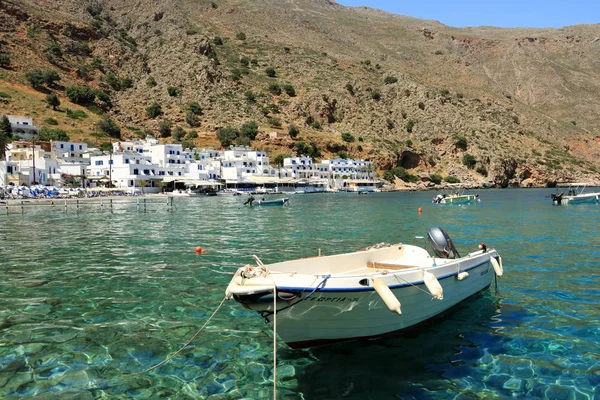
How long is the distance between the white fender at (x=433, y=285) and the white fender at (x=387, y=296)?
1.33m

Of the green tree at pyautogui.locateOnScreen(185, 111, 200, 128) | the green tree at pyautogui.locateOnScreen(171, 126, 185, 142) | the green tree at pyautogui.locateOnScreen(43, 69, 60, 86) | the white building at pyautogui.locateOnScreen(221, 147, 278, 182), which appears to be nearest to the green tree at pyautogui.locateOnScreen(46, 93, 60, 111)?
the green tree at pyautogui.locateOnScreen(43, 69, 60, 86)


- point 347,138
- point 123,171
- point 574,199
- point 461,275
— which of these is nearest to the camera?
point 461,275

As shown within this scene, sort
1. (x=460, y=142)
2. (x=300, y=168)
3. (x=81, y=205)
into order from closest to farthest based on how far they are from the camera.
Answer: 1. (x=81, y=205)
2. (x=300, y=168)
3. (x=460, y=142)

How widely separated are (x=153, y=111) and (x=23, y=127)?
1349 inches

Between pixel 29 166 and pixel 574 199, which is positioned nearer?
pixel 574 199

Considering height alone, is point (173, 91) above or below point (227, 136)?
above

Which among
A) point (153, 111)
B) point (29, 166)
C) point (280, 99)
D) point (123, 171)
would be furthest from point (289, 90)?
point (29, 166)

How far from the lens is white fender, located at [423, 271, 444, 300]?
8609 millimetres

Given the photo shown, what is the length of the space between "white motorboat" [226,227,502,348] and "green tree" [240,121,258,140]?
106 m

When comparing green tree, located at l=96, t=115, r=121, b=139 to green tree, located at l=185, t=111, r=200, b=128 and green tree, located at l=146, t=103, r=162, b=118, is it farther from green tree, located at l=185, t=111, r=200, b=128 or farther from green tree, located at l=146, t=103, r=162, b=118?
green tree, located at l=185, t=111, r=200, b=128

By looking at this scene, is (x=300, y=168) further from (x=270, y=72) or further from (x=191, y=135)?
(x=270, y=72)

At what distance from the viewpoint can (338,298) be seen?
25.3ft

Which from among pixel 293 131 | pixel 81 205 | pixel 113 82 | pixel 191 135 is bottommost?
pixel 81 205

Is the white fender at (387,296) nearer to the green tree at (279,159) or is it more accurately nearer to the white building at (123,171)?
the white building at (123,171)
